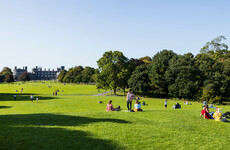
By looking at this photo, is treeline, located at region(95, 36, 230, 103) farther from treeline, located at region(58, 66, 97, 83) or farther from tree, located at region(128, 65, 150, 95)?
treeline, located at region(58, 66, 97, 83)

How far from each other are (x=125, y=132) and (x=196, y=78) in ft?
170

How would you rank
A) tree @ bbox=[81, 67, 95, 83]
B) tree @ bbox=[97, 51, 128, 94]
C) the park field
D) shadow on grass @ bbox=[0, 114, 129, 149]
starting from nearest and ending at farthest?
shadow on grass @ bbox=[0, 114, 129, 149]
the park field
tree @ bbox=[97, 51, 128, 94]
tree @ bbox=[81, 67, 95, 83]

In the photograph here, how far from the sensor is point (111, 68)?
2623 inches

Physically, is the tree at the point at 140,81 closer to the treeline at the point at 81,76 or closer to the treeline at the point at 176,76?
the treeline at the point at 176,76

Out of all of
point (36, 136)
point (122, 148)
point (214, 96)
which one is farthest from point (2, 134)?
point (214, 96)

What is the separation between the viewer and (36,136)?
11.0 metres

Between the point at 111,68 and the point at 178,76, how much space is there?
23975mm

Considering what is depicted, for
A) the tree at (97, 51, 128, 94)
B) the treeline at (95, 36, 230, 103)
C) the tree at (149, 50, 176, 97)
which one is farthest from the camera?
the tree at (97, 51, 128, 94)

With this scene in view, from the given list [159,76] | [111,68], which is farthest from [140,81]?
[111,68]

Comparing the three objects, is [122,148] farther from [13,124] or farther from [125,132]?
[13,124]

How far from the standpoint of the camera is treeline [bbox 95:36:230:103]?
54000 millimetres

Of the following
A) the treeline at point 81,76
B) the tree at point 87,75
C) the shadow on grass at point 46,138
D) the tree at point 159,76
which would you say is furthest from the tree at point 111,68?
the tree at point 87,75

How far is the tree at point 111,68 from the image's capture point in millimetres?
66000

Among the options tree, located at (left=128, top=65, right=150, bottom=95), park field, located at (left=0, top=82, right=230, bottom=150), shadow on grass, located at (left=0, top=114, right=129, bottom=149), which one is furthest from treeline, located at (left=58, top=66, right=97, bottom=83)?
shadow on grass, located at (left=0, top=114, right=129, bottom=149)
